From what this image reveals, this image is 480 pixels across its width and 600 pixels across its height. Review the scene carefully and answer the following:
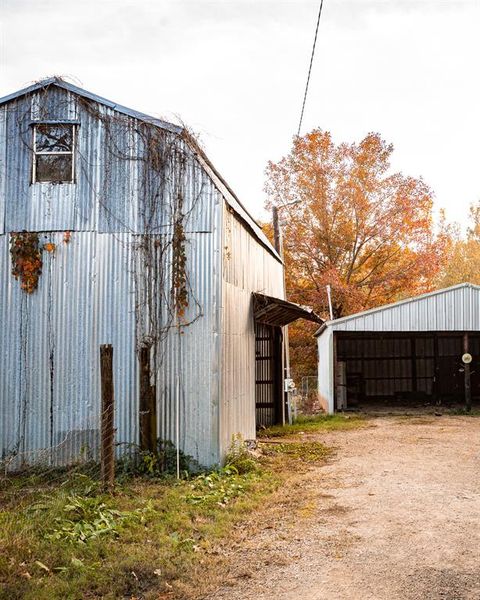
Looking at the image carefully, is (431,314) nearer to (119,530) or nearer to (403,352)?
(403,352)

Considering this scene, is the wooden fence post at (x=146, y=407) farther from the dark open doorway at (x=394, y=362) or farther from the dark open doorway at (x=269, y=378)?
the dark open doorway at (x=394, y=362)

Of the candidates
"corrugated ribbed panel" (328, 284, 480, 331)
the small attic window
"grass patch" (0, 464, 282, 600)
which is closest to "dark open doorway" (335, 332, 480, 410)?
"corrugated ribbed panel" (328, 284, 480, 331)

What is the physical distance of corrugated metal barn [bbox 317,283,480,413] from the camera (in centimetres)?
1875

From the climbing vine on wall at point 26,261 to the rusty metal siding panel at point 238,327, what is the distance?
2.86m

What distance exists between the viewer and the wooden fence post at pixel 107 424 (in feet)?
25.4

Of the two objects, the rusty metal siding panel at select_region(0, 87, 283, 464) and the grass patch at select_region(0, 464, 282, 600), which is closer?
the grass patch at select_region(0, 464, 282, 600)

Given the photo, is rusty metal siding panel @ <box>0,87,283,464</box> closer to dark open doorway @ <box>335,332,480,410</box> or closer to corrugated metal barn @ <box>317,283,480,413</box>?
corrugated metal barn @ <box>317,283,480,413</box>

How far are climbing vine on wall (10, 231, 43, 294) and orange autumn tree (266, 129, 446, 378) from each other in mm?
18547

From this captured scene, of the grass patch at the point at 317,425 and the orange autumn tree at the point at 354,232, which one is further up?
the orange autumn tree at the point at 354,232

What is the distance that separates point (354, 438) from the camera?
13906mm

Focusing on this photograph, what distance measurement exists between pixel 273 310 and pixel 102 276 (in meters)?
4.81

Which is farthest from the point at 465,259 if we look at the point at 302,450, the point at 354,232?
the point at 302,450

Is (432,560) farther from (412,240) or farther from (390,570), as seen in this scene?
(412,240)

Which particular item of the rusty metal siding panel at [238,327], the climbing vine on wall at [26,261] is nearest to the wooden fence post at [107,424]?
the rusty metal siding panel at [238,327]
